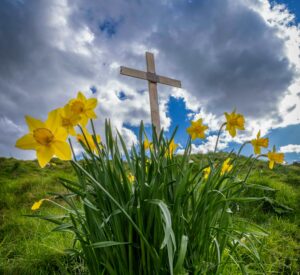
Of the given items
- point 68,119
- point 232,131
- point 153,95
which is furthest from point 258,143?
point 153,95

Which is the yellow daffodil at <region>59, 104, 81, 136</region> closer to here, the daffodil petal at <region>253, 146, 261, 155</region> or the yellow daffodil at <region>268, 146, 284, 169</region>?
the daffodil petal at <region>253, 146, 261, 155</region>

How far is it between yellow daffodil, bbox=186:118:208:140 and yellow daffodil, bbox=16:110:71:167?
2.54 feet

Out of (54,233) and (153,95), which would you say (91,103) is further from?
(153,95)

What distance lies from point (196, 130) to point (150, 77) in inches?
127

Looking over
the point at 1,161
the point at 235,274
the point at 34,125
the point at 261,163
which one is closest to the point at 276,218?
the point at 235,274

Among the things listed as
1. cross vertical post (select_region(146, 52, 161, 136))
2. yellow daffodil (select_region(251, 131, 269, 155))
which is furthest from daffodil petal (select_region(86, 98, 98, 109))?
cross vertical post (select_region(146, 52, 161, 136))

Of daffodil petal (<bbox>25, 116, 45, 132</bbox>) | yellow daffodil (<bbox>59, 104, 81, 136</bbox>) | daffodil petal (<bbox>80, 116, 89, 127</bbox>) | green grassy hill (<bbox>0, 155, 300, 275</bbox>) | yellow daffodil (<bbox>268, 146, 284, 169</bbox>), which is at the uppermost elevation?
daffodil petal (<bbox>80, 116, 89, 127</bbox>)

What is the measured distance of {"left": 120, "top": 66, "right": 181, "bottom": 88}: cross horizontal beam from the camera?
4200 mm

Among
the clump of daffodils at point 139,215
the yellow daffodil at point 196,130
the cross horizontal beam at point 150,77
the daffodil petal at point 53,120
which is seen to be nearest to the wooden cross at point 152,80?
the cross horizontal beam at point 150,77

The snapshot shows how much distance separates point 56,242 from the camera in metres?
2.15

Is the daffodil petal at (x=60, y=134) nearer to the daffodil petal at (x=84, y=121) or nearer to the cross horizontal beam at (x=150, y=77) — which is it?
the daffodil petal at (x=84, y=121)

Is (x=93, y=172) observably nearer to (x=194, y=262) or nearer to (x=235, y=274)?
(x=194, y=262)

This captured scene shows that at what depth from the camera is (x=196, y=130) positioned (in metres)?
1.41

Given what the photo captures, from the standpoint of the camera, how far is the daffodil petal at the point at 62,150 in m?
0.76
